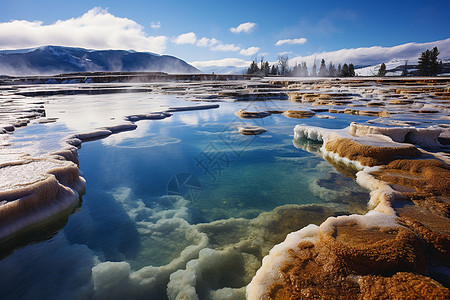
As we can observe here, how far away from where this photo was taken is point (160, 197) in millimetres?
4906

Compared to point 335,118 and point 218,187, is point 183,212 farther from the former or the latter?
point 335,118

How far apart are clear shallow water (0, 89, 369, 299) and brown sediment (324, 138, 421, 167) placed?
2.13 feet

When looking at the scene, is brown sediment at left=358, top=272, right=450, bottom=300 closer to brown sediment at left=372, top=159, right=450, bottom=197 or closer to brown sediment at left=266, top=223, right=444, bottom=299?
brown sediment at left=266, top=223, right=444, bottom=299

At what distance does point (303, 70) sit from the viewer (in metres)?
94.2

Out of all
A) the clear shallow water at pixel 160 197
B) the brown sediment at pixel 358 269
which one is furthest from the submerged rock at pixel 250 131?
the brown sediment at pixel 358 269

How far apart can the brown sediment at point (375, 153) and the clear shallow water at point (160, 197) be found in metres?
0.65

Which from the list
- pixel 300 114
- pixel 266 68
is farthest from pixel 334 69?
pixel 300 114

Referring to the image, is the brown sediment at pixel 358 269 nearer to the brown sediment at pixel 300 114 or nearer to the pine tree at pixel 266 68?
the brown sediment at pixel 300 114

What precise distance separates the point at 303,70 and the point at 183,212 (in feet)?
327

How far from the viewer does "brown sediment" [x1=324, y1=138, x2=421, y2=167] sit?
5551mm

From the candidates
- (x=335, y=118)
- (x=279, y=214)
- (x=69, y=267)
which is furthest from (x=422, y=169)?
(x=335, y=118)

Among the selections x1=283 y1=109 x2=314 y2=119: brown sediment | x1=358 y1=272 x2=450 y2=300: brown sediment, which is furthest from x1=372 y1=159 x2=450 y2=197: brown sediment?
x1=283 y1=109 x2=314 y2=119: brown sediment

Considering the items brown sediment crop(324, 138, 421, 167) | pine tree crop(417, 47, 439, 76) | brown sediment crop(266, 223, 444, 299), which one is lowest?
brown sediment crop(266, 223, 444, 299)

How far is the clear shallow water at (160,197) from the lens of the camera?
3.10 meters
